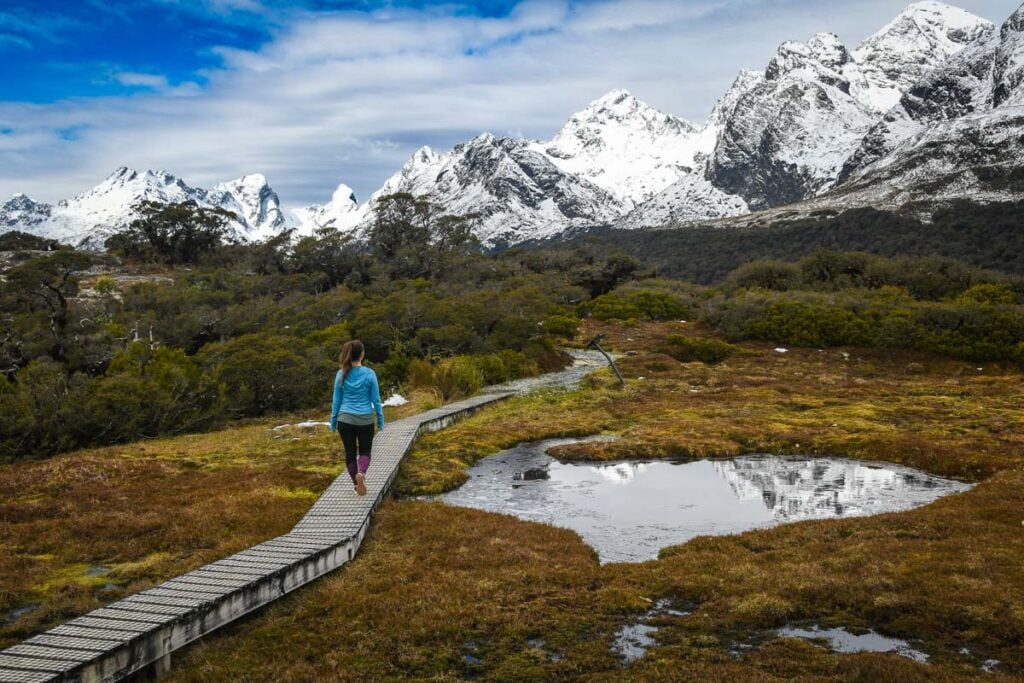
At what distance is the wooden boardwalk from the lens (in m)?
6.03

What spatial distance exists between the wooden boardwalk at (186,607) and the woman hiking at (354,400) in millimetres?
968

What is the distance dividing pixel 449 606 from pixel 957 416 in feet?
58.7

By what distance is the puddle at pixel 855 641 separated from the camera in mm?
6848

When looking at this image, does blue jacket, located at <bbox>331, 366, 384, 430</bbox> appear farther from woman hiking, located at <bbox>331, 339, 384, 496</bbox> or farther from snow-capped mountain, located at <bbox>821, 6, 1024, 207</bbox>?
snow-capped mountain, located at <bbox>821, 6, 1024, 207</bbox>

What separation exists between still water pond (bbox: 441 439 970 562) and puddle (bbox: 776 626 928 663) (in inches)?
116

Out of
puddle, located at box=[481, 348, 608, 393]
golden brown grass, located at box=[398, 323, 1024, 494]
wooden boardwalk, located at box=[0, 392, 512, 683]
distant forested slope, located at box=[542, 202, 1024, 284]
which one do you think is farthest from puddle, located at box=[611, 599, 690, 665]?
distant forested slope, located at box=[542, 202, 1024, 284]

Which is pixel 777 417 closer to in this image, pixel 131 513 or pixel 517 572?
pixel 517 572

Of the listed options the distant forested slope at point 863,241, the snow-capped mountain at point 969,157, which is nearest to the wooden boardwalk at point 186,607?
the distant forested slope at point 863,241

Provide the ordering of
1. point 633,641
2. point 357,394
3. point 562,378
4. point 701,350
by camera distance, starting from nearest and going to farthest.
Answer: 1. point 633,641
2. point 357,394
3. point 562,378
4. point 701,350

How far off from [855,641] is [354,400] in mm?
7112

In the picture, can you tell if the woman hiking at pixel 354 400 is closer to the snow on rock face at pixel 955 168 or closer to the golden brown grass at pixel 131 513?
the golden brown grass at pixel 131 513

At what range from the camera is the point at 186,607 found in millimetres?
7043

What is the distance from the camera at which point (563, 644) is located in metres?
7.11

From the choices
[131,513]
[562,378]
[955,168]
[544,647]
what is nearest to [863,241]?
[955,168]
